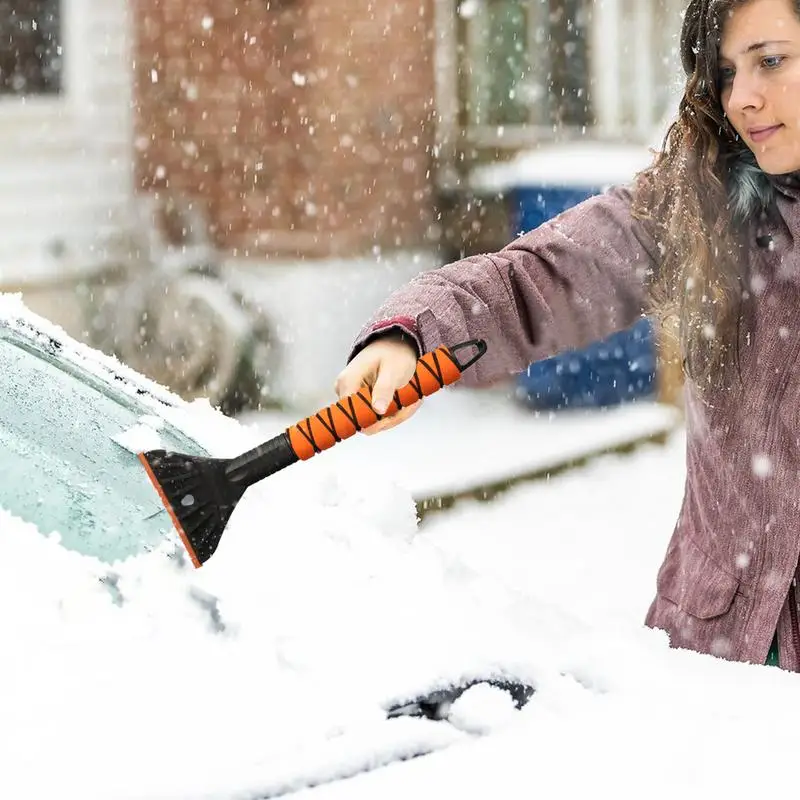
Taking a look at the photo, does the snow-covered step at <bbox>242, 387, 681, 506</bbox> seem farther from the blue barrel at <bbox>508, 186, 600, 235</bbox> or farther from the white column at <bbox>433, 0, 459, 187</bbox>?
the white column at <bbox>433, 0, 459, 187</bbox>

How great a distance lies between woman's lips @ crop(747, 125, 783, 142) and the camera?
182 cm

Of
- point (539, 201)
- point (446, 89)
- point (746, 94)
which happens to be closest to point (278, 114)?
point (446, 89)

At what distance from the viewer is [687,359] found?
2.01m

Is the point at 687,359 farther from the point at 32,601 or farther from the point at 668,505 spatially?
the point at 668,505

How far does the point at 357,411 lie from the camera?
1.43 meters

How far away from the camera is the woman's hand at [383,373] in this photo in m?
1.45

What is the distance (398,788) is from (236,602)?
0.37 meters

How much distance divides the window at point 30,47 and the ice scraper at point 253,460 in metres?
6.20

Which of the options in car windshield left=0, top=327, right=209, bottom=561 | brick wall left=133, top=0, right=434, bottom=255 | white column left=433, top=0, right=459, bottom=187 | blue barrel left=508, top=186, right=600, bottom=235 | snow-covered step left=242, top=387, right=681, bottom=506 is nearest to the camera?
car windshield left=0, top=327, right=209, bottom=561

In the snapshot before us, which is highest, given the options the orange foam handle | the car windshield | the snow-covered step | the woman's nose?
the woman's nose

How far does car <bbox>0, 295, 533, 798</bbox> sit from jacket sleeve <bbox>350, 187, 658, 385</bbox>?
32 centimetres

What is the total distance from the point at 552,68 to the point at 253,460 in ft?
24.9

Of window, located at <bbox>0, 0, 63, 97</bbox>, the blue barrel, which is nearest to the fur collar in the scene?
the blue barrel

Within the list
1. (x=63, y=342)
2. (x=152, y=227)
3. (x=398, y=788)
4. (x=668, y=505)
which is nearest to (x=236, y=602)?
(x=398, y=788)
